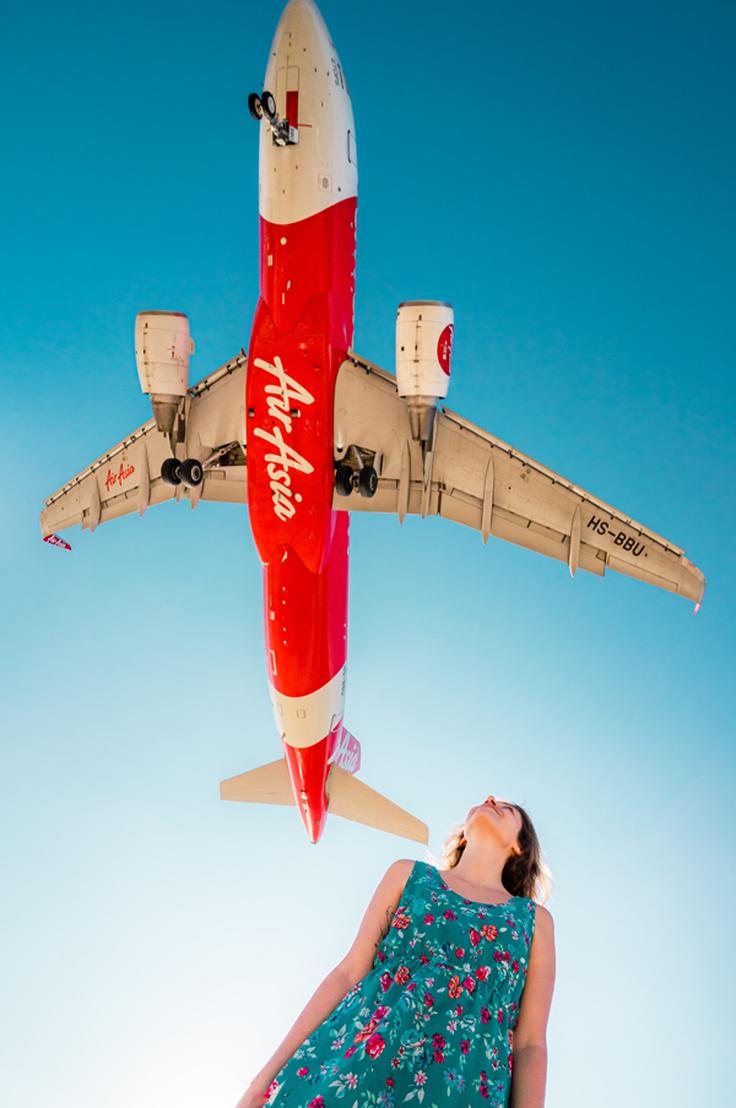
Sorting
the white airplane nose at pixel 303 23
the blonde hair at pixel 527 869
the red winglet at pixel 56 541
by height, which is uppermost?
the white airplane nose at pixel 303 23

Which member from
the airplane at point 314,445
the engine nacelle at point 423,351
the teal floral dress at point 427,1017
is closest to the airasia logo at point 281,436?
the airplane at point 314,445

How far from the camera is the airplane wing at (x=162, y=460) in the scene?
20.3m

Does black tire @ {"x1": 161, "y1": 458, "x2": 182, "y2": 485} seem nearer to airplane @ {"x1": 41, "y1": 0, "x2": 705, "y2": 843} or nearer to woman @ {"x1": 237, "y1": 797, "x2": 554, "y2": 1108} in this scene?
airplane @ {"x1": 41, "y1": 0, "x2": 705, "y2": 843}

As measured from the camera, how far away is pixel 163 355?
18.4 m

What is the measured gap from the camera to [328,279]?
57.4 ft

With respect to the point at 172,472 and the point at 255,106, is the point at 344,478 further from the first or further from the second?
the point at 255,106

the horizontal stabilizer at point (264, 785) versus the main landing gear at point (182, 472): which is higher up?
the main landing gear at point (182, 472)

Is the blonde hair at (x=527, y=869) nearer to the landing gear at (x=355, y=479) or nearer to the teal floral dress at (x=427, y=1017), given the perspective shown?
the teal floral dress at (x=427, y=1017)

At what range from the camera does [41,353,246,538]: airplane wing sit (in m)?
20.3

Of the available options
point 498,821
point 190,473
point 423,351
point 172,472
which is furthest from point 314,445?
point 498,821

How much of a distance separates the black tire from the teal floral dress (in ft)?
50.2

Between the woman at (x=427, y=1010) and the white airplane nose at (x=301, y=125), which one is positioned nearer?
the woman at (x=427, y=1010)

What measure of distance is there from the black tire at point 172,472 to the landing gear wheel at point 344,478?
135 inches

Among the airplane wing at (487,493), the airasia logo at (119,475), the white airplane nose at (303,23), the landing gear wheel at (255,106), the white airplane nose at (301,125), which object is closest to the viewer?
the landing gear wheel at (255,106)
